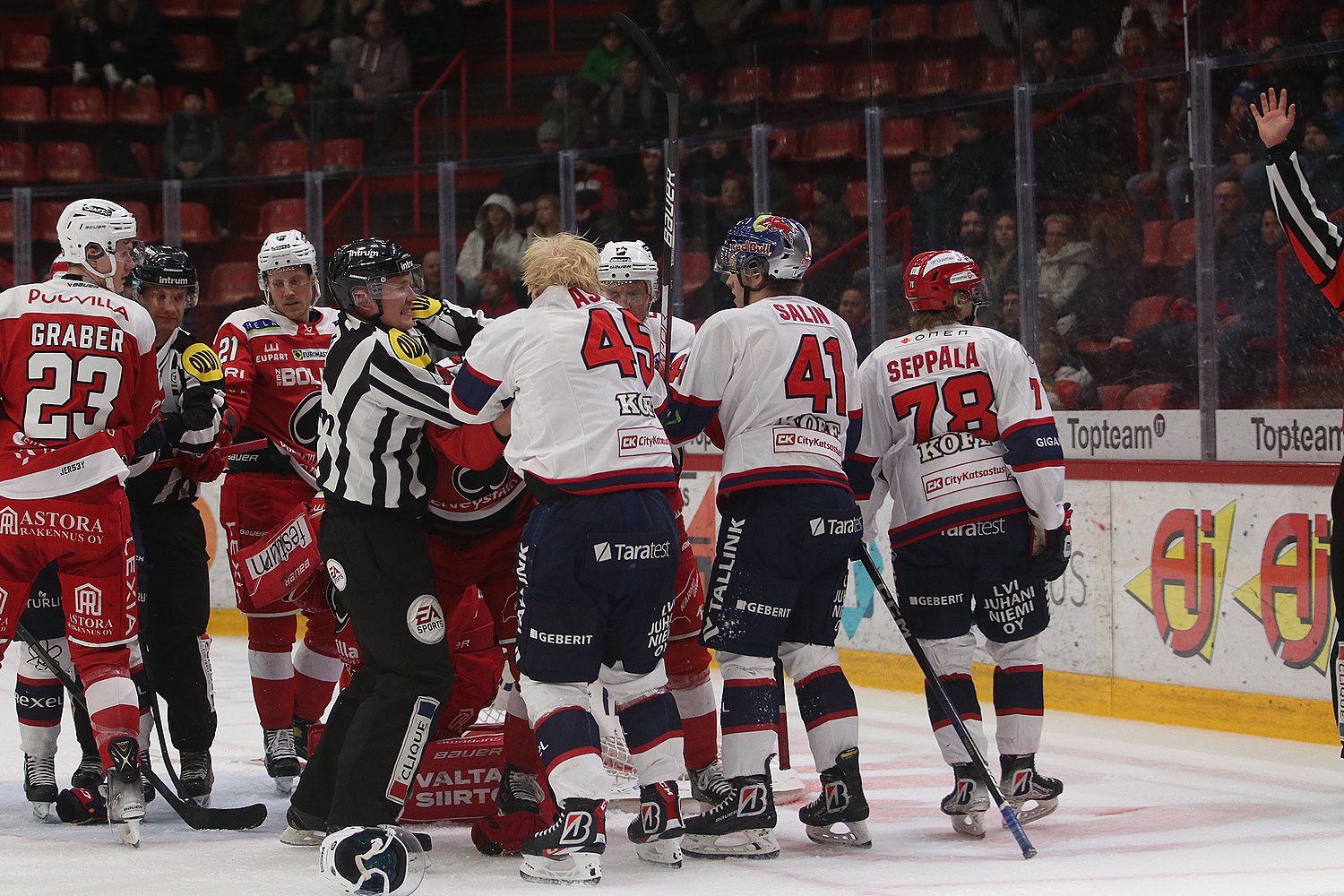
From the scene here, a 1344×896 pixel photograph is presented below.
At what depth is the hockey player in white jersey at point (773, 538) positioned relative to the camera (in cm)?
410

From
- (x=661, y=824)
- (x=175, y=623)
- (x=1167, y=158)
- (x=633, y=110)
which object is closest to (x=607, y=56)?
(x=633, y=110)

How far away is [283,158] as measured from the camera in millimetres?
8977

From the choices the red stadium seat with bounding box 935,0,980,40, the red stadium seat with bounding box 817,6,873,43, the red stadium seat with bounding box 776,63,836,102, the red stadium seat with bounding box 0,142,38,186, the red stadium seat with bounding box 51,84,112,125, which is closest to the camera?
the red stadium seat with bounding box 935,0,980,40

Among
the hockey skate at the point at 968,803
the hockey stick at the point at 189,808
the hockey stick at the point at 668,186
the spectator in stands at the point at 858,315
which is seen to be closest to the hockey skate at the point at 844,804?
the hockey skate at the point at 968,803

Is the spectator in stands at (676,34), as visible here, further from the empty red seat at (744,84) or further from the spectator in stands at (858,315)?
the spectator in stands at (858,315)

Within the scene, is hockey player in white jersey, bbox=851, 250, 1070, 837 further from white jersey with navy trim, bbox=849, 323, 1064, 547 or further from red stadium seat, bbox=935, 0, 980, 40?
red stadium seat, bbox=935, 0, 980, 40

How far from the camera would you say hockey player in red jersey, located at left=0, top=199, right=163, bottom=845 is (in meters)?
4.19

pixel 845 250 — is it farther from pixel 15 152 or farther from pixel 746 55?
pixel 15 152

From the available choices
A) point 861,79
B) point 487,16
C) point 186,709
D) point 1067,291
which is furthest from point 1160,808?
point 487,16

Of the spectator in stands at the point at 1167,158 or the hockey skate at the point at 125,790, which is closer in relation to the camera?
the hockey skate at the point at 125,790

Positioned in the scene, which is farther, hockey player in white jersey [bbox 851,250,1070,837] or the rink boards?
the rink boards

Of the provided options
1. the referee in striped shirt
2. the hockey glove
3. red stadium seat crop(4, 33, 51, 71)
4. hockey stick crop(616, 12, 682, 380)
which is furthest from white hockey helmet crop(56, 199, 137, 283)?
red stadium seat crop(4, 33, 51, 71)

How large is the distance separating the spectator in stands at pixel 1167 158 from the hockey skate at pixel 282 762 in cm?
359

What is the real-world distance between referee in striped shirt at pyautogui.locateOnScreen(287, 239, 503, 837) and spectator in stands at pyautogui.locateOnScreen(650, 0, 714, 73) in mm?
4987
